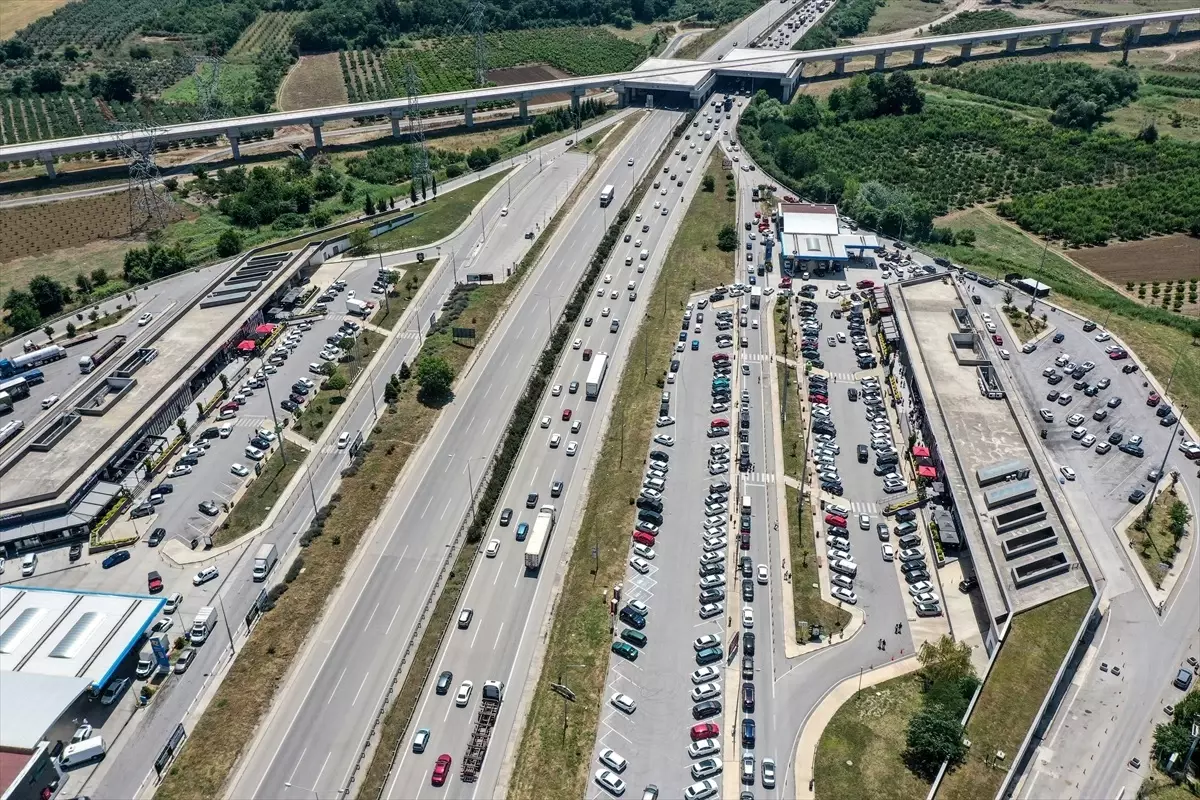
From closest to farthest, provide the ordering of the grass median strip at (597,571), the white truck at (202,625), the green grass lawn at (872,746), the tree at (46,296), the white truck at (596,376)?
the green grass lawn at (872,746) < the grass median strip at (597,571) < the white truck at (202,625) < the white truck at (596,376) < the tree at (46,296)

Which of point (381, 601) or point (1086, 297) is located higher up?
point (1086, 297)

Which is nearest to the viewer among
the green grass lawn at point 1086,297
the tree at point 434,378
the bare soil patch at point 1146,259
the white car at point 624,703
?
the white car at point 624,703

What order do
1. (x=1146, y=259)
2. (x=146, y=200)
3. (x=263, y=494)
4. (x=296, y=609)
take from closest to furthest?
(x=296, y=609)
(x=263, y=494)
(x=1146, y=259)
(x=146, y=200)

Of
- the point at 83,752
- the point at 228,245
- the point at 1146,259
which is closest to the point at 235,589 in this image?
the point at 83,752

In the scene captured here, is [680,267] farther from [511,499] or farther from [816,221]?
[511,499]

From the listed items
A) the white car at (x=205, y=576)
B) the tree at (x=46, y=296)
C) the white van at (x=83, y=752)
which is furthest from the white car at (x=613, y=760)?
the tree at (x=46, y=296)

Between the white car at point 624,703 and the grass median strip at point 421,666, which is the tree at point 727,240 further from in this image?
the white car at point 624,703

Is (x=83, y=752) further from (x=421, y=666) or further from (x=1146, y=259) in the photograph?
(x=1146, y=259)

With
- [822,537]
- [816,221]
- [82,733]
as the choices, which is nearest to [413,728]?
[82,733]
